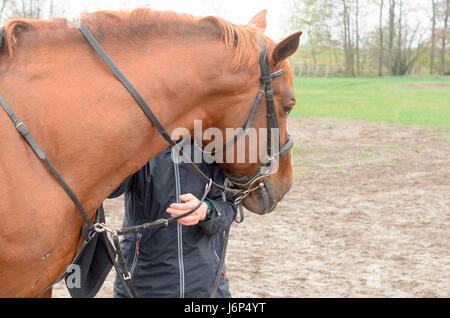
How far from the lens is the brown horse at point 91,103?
6.42 feet

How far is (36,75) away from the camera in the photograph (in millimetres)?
2018

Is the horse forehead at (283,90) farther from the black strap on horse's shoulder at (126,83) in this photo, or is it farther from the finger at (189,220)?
the finger at (189,220)

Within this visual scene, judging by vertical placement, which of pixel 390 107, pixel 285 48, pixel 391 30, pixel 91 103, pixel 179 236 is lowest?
pixel 390 107

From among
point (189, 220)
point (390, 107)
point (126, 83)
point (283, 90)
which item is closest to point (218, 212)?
point (189, 220)

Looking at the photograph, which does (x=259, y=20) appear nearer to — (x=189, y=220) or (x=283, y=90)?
(x=283, y=90)

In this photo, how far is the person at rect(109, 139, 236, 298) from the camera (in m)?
2.72

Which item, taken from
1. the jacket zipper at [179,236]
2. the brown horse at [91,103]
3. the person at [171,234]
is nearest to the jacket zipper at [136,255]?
the person at [171,234]

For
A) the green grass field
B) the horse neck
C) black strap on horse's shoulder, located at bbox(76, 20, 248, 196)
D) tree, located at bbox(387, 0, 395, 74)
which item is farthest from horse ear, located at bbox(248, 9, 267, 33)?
tree, located at bbox(387, 0, 395, 74)

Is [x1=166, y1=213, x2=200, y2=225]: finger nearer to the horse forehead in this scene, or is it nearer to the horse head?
the horse head

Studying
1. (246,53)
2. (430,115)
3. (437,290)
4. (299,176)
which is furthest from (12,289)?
(430,115)

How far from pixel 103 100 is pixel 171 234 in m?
0.98

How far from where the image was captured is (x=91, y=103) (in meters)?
2.08

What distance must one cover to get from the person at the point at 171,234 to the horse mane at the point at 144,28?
63 cm

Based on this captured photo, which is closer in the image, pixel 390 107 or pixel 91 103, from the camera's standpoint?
pixel 91 103
